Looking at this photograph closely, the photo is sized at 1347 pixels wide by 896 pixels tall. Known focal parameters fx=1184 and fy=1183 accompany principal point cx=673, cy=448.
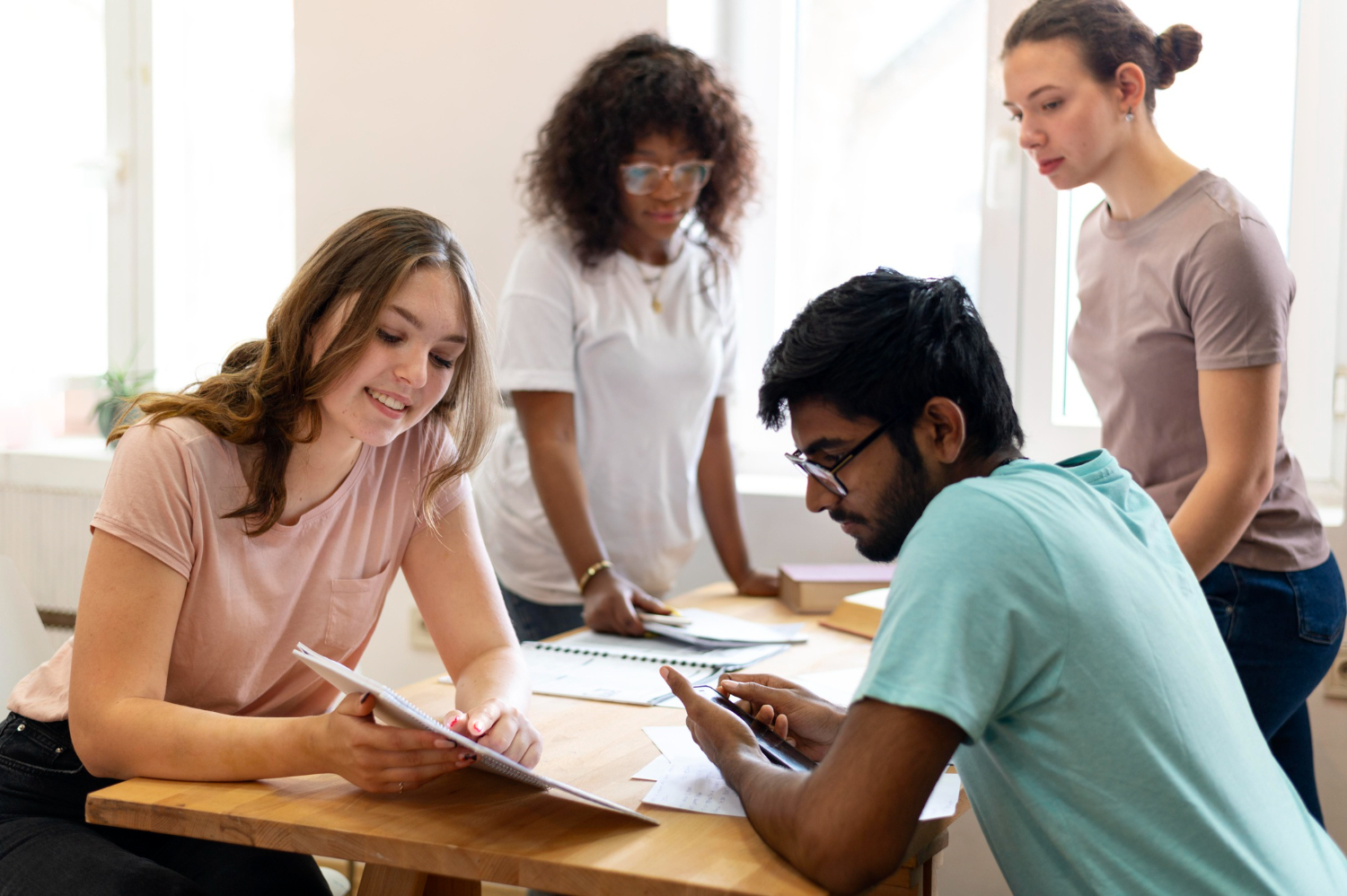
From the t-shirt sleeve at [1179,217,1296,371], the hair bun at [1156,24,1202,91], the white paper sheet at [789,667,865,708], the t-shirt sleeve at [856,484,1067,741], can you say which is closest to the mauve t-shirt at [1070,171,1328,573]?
the t-shirt sleeve at [1179,217,1296,371]

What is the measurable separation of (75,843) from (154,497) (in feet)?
1.21

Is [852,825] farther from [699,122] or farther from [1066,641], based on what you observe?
[699,122]

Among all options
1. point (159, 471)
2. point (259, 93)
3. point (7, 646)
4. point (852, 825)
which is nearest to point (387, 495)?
point (159, 471)

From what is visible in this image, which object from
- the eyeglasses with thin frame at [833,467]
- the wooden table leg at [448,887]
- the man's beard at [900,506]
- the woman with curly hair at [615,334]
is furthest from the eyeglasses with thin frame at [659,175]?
the wooden table leg at [448,887]

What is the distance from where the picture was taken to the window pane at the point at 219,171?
136 inches

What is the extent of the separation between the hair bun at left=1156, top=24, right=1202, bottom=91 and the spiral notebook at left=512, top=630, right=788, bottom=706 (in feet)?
3.49

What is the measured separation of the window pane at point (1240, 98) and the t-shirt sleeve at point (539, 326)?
1.36 m

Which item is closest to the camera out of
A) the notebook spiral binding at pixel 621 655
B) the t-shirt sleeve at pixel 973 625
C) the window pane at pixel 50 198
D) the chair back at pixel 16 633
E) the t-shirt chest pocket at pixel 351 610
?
the t-shirt sleeve at pixel 973 625

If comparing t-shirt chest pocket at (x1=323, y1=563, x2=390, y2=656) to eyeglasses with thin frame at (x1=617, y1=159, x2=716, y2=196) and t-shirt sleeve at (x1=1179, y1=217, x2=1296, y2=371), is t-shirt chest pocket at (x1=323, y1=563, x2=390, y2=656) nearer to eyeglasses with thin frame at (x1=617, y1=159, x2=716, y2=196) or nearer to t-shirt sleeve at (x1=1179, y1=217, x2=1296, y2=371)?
eyeglasses with thin frame at (x1=617, y1=159, x2=716, y2=196)

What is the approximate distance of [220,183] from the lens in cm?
354

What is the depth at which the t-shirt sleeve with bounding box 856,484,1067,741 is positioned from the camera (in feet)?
3.00

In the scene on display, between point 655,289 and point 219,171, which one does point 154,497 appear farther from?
point 219,171

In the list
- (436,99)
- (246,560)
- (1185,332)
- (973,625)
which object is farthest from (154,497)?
(436,99)

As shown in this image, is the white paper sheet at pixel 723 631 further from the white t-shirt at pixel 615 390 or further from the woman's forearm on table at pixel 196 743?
the woman's forearm on table at pixel 196 743
